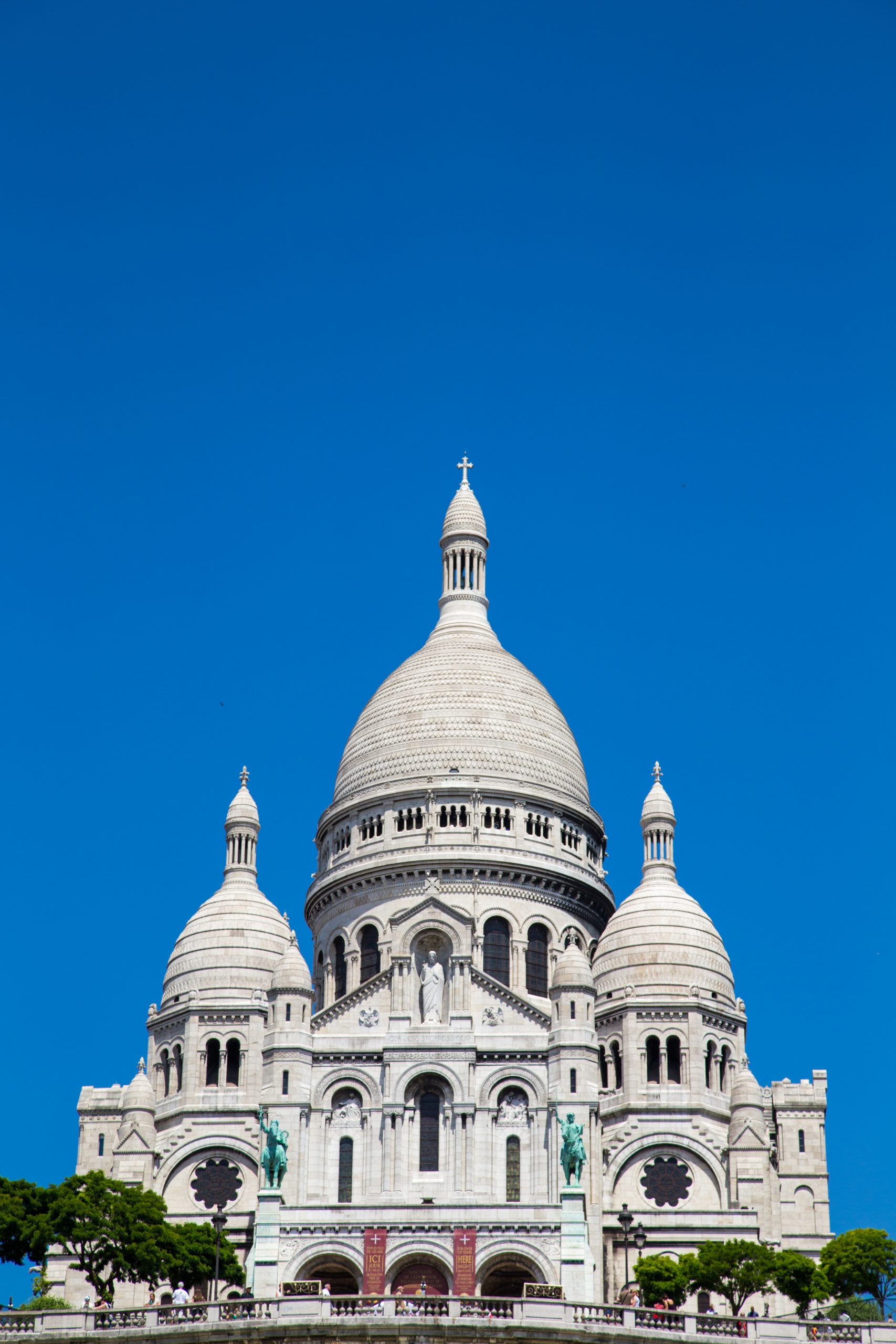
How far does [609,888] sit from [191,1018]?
20.1 m

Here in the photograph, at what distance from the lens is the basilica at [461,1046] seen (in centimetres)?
8844

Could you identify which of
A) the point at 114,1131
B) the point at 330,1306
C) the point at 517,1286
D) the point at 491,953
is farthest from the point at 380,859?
the point at 330,1306

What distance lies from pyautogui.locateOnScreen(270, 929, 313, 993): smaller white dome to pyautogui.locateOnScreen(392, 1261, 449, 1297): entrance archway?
11818mm

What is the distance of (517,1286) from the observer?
87312mm

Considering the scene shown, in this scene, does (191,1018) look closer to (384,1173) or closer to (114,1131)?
(114,1131)

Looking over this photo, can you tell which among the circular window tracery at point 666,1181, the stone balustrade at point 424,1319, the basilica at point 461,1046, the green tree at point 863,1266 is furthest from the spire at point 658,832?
the stone balustrade at point 424,1319

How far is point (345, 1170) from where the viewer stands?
9156 cm

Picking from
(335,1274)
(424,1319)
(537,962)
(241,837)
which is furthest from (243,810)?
(424,1319)

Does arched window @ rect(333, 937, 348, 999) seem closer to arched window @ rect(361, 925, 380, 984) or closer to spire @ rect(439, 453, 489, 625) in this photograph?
arched window @ rect(361, 925, 380, 984)

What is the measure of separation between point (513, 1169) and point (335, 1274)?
23.6 feet

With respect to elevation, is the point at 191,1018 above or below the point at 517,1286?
above

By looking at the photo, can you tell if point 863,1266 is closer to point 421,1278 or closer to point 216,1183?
point 421,1278

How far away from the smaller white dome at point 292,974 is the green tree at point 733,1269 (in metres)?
18.9

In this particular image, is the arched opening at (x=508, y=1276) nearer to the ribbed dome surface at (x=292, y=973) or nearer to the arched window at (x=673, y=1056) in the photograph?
the ribbed dome surface at (x=292, y=973)
